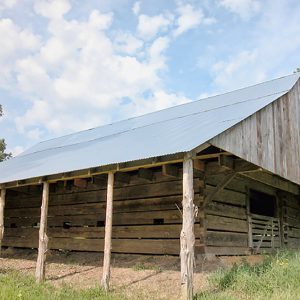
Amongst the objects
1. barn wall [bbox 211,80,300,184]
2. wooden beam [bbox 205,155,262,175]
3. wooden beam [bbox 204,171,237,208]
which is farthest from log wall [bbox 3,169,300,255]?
barn wall [bbox 211,80,300,184]

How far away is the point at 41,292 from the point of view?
979 cm

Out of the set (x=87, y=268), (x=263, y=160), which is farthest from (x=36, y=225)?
(x=263, y=160)

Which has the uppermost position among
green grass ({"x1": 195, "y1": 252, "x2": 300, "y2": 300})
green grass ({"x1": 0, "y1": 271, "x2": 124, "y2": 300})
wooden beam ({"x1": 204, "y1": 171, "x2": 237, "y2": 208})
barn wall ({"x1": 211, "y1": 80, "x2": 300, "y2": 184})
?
barn wall ({"x1": 211, "y1": 80, "x2": 300, "y2": 184})

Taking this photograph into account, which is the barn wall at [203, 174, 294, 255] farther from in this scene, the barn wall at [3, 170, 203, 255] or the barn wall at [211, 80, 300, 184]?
the barn wall at [211, 80, 300, 184]

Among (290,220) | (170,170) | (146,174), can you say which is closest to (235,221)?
(146,174)

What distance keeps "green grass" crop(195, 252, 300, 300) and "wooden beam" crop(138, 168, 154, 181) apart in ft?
12.3

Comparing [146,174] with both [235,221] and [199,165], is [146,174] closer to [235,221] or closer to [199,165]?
[199,165]

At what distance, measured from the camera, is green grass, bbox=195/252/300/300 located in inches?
340

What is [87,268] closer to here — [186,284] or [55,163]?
[55,163]

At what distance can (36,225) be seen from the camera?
18.0 m

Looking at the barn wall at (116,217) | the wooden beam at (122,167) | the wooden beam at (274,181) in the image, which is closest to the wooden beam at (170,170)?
the wooden beam at (122,167)

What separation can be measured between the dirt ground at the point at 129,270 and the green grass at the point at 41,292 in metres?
0.49

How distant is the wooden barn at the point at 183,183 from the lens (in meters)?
10.5

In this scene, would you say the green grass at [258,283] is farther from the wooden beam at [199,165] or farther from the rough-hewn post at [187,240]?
the wooden beam at [199,165]
